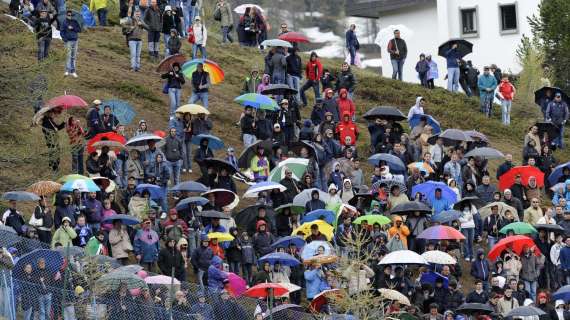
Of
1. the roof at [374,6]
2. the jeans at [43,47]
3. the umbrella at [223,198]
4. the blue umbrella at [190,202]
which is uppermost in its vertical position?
the jeans at [43,47]

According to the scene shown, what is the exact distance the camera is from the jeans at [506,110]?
49.4 m

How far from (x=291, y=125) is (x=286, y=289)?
10350 millimetres

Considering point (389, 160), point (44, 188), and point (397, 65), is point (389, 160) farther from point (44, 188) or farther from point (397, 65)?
point (397, 65)

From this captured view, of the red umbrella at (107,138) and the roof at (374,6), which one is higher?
the roof at (374,6)

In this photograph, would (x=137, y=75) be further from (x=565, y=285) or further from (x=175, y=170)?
(x=565, y=285)

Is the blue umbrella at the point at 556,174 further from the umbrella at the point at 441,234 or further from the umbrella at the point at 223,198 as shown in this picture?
the umbrella at the point at 223,198

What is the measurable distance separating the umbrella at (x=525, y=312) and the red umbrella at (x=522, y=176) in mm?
7536

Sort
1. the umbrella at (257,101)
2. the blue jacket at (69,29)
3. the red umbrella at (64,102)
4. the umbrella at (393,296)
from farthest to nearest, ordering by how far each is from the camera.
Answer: the blue jacket at (69,29) → the umbrella at (257,101) → the red umbrella at (64,102) → the umbrella at (393,296)

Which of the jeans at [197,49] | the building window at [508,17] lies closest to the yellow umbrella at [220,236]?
the jeans at [197,49]

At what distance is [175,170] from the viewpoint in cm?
3691

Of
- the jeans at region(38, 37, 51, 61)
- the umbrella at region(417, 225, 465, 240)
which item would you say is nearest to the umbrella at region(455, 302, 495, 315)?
the umbrella at region(417, 225, 465, 240)

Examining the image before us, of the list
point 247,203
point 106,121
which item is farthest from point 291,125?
point 106,121

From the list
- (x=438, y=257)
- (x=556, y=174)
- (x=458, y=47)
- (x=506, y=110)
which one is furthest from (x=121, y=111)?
(x=506, y=110)

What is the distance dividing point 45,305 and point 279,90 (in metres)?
15.7
